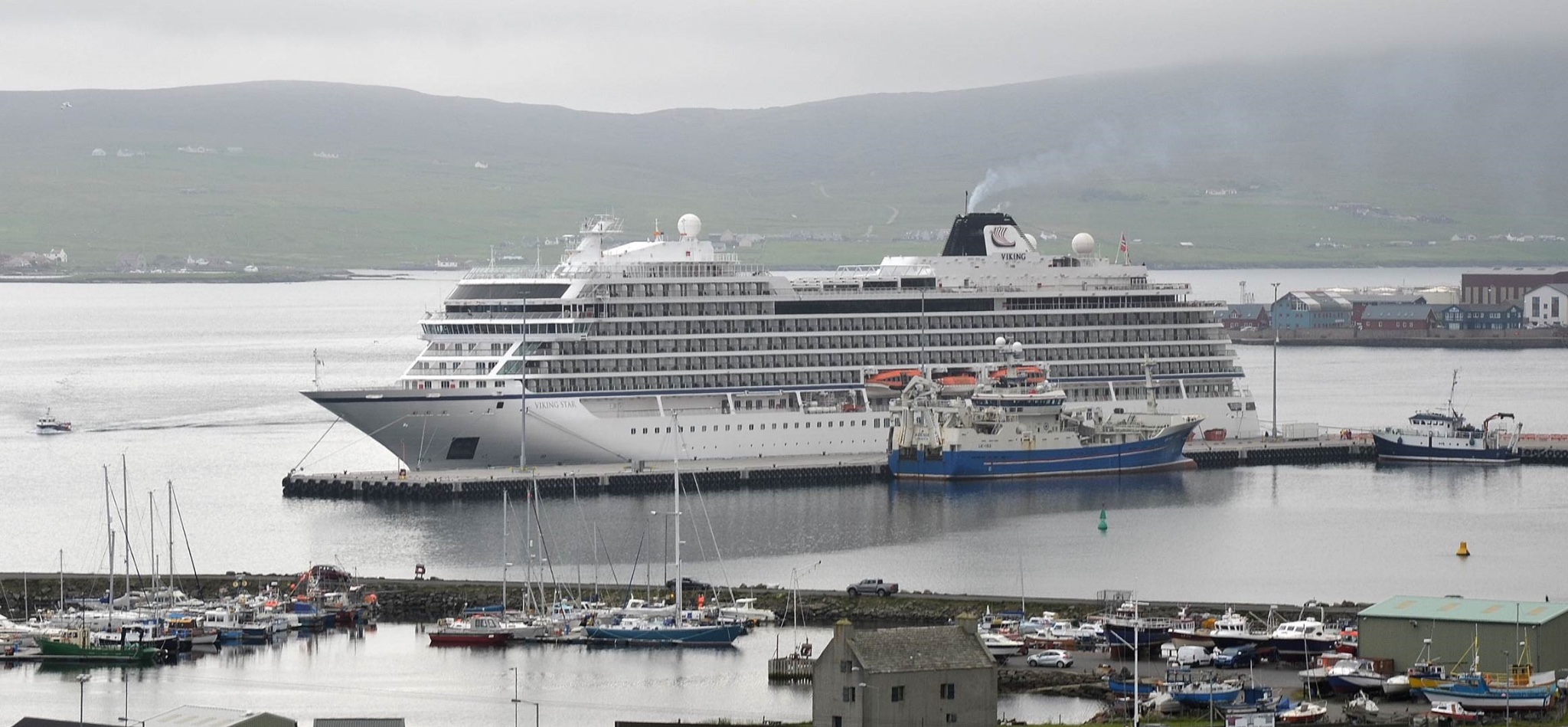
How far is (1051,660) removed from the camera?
3394 centimetres

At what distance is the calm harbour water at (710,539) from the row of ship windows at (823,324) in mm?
5176

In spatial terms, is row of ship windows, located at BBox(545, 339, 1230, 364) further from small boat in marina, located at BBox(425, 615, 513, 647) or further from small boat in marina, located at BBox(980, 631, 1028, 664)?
small boat in marina, located at BBox(980, 631, 1028, 664)

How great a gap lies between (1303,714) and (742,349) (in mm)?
30500

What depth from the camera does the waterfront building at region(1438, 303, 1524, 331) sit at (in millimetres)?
123875

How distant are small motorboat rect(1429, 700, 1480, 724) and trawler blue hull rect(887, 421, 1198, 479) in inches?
1096

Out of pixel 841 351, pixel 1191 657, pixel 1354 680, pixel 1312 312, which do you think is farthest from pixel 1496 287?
pixel 1354 680

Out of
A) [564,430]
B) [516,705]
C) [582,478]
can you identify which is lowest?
[516,705]

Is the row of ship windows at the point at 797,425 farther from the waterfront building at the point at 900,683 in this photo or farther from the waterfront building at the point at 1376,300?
the waterfront building at the point at 1376,300

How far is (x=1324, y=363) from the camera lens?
351 ft

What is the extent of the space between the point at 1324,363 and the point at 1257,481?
4997 cm

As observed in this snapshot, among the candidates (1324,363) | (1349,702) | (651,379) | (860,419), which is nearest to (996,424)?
(860,419)

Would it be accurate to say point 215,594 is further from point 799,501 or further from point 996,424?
point 996,424

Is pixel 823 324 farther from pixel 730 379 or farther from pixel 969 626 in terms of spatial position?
pixel 969 626

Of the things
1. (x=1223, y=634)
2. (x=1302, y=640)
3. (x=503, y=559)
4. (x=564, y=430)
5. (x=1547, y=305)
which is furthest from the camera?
(x=1547, y=305)
